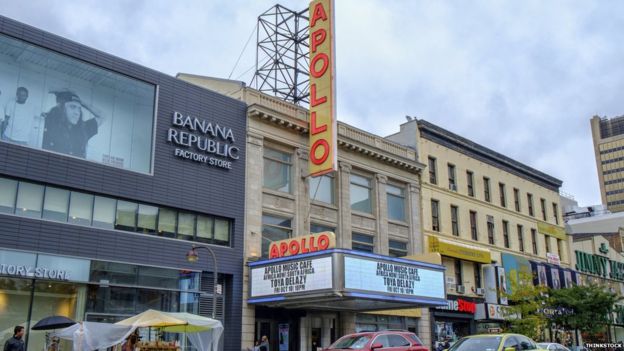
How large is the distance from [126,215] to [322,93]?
11665mm

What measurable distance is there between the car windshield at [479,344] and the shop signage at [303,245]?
8.66 meters

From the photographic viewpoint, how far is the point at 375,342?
68.7 feet

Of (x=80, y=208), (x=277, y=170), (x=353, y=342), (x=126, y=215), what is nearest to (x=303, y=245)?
(x=277, y=170)

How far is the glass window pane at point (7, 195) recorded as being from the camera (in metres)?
22.7

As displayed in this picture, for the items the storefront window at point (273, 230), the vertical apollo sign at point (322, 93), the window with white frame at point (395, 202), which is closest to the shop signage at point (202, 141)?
the storefront window at point (273, 230)

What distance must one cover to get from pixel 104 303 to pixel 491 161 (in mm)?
32401

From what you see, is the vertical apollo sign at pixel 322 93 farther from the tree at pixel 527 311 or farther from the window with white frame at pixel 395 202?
the tree at pixel 527 311

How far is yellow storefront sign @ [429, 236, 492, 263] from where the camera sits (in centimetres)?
4003

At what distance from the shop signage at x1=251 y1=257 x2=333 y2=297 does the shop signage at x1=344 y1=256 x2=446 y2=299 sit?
0.92 metres

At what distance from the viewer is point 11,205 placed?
22.8 m

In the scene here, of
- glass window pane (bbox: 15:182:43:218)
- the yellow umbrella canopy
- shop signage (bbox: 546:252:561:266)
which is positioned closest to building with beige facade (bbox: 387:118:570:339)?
shop signage (bbox: 546:252:561:266)

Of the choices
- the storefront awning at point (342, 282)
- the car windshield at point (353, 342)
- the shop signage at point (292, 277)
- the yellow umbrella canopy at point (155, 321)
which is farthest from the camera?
the shop signage at point (292, 277)

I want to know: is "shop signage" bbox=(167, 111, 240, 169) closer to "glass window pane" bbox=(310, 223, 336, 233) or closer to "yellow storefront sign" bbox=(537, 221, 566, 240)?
"glass window pane" bbox=(310, 223, 336, 233)

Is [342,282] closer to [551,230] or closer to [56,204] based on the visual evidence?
[56,204]
